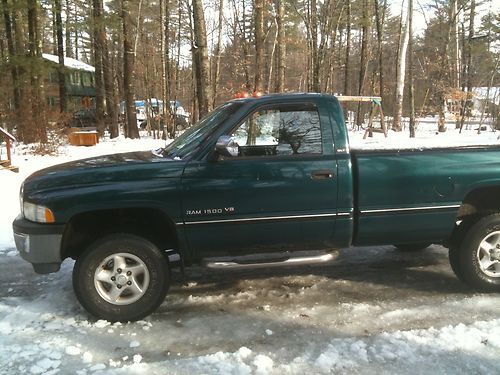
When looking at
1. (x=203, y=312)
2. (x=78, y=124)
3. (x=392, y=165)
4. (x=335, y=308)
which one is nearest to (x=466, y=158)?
(x=392, y=165)

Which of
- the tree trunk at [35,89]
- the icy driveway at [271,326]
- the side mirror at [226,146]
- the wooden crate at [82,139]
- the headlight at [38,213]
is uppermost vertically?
the tree trunk at [35,89]

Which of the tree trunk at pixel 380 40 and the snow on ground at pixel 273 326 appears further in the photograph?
Answer: the tree trunk at pixel 380 40

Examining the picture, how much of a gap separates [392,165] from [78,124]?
35023 millimetres

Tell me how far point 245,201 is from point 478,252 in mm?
2375

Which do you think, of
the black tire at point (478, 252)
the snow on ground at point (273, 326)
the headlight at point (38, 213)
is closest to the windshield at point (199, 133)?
the headlight at point (38, 213)

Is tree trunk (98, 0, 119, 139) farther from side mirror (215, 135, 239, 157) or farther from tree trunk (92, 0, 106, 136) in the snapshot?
side mirror (215, 135, 239, 157)

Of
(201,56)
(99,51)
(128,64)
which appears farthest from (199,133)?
(99,51)

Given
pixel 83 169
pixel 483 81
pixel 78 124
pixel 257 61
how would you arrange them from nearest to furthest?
1. pixel 83 169
2. pixel 257 61
3. pixel 483 81
4. pixel 78 124

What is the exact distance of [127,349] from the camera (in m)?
3.51

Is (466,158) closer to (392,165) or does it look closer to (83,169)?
(392,165)

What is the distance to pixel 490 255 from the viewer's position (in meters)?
4.51

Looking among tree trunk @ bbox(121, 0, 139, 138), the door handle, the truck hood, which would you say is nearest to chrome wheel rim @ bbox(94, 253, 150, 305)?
the truck hood

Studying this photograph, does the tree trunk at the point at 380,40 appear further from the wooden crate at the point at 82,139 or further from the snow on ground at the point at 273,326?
the snow on ground at the point at 273,326

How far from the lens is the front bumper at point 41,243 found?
3834 millimetres
